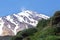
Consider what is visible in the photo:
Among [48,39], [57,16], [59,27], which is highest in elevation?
[57,16]

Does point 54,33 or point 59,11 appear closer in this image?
point 54,33

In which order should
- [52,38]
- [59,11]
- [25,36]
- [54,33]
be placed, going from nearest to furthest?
[52,38] < [54,33] < [25,36] < [59,11]

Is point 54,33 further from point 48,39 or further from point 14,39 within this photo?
point 14,39

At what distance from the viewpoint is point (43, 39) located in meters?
16.6

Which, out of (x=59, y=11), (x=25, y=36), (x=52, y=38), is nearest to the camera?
(x=52, y=38)

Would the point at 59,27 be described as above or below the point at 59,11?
below

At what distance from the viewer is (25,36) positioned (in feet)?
71.9

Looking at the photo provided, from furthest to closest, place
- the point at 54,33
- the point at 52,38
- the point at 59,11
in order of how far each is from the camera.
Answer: the point at 59,11 → the point at 54,33 → the point at 52,38

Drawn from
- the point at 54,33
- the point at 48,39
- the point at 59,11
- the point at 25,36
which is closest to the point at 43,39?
the point at 48,39

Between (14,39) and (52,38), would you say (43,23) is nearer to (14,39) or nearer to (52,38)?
(14,39)

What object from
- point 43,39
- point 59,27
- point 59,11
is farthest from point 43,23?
point 43,39

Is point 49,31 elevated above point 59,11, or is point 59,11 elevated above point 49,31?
point 59,11

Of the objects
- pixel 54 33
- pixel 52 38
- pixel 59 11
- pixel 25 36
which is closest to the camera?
pixel 52 38

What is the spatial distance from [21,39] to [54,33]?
14.6ft
